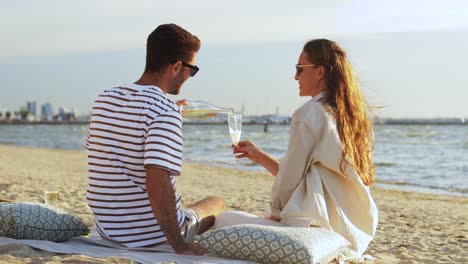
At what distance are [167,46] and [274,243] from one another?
3.99 ft

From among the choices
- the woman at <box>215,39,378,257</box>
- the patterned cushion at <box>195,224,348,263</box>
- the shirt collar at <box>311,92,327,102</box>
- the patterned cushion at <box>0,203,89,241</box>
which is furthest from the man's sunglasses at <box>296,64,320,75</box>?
the patterned cushion at <box>0,203,89,241</box>

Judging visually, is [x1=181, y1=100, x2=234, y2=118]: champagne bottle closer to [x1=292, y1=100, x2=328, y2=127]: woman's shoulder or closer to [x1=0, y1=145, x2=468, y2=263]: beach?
[x1=292, y1=100, x2=328, y2=127]: woman's shoulder

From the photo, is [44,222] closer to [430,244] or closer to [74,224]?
[74,224]

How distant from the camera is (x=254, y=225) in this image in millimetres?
3678

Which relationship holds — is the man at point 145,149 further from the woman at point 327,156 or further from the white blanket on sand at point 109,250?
the woman at point 327,156

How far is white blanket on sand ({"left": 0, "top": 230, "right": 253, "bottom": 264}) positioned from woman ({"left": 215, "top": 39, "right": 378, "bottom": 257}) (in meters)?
0.50

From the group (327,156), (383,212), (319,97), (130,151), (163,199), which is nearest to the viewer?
(163,199)

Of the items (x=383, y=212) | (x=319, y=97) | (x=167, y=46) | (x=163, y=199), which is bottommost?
(x=383, y=212)

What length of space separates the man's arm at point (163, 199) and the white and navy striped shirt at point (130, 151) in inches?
2.0

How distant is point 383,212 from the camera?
28.2ft

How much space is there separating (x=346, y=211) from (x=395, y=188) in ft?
31.9

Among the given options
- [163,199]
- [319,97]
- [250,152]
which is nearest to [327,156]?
[319,97]

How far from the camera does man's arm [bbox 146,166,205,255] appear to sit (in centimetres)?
329

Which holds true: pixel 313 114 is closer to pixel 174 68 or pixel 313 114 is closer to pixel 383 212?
pixel 174 68
